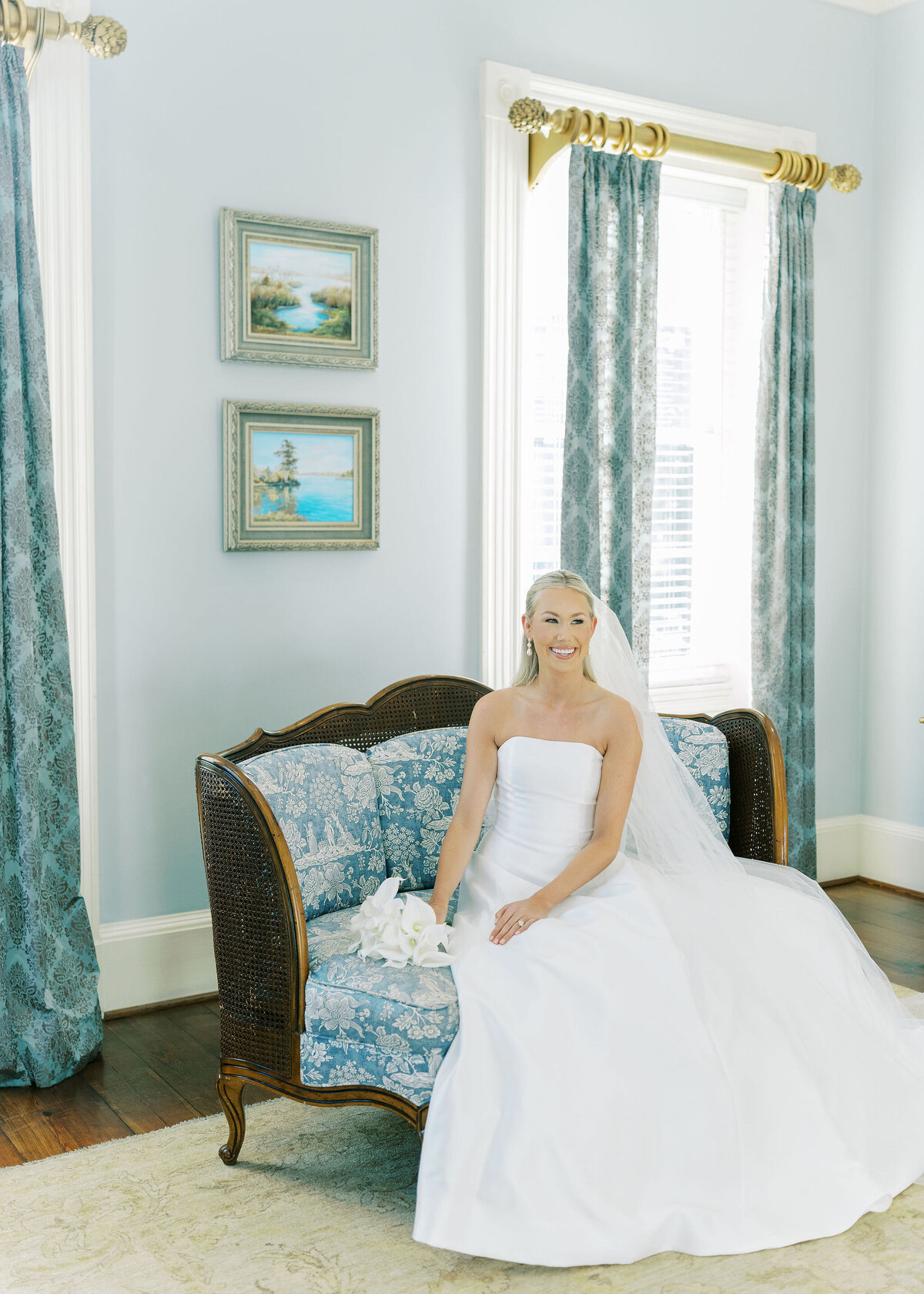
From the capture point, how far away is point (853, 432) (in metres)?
5.14

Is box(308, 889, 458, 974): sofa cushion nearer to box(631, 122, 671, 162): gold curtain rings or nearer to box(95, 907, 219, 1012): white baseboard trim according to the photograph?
box(95, 907, 219, 1012): white baseboard trim

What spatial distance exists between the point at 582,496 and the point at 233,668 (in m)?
1.36

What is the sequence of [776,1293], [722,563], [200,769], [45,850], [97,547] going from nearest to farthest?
[776,1293]
[200,769]
[45,850]
[97,547]
[722,563]

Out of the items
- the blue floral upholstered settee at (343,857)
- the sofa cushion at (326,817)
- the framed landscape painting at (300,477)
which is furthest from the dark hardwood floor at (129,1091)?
the framed landscape painting at (300,477)

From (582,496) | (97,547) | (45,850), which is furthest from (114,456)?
(582,496)

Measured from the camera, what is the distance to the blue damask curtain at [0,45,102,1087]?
3.17 m

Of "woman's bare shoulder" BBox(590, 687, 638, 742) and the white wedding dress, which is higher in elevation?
"woman's bare shoulder" BBox(590, 687, 638, 742)

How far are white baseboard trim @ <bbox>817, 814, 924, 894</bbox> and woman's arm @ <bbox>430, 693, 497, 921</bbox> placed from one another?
266cm

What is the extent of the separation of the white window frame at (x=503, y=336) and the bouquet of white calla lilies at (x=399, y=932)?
5.42 ft

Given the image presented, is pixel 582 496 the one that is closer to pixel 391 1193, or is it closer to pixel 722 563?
pixel 722 563

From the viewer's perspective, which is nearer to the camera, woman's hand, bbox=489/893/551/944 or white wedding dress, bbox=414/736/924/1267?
white wedding dress, bbox=414/736/924/1267

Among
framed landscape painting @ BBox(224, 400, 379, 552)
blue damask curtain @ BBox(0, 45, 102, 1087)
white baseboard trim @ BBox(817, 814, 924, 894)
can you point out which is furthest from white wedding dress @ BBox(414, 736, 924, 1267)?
white baseboard trim @ BBox(817, 814, 924, 894)

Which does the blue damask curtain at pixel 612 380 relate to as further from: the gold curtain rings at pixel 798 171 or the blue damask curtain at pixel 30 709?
the blue damask curtain at pixel 30 709

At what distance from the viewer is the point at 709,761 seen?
335 cm
